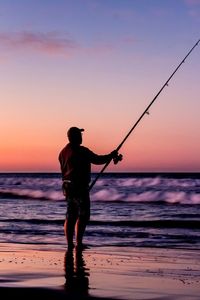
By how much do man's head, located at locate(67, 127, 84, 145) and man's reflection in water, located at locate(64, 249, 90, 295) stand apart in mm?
1418

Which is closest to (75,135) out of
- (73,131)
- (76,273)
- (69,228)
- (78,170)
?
(73,131)

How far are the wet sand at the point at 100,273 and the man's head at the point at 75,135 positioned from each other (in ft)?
4.66

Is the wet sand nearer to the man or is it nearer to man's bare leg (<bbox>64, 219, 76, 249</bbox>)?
man's bare leg (<bbox>64, 219, 76, 249</bbox>)

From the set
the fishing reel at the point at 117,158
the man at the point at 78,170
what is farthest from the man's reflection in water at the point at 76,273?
the fishing reel at the point at 117,158

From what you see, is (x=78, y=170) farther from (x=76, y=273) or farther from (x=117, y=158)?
(x=76, y=273)

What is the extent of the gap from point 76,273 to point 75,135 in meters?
2.34

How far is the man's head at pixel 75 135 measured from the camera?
8.25 metres

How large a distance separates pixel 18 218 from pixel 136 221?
3112 mm

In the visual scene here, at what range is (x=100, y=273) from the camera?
251 inches

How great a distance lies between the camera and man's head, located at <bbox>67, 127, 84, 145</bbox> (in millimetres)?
8250

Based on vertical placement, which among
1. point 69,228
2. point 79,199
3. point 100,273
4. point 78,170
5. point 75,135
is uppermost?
point 75,135

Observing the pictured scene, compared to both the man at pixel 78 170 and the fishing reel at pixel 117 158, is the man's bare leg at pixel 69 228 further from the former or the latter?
the fishing reel at pixel 117 158

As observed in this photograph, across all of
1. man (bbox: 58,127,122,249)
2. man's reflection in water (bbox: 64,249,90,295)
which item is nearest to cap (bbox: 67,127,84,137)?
man (bbox: 58,127,122,249)

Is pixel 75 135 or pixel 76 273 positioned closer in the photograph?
pixel 76 273
